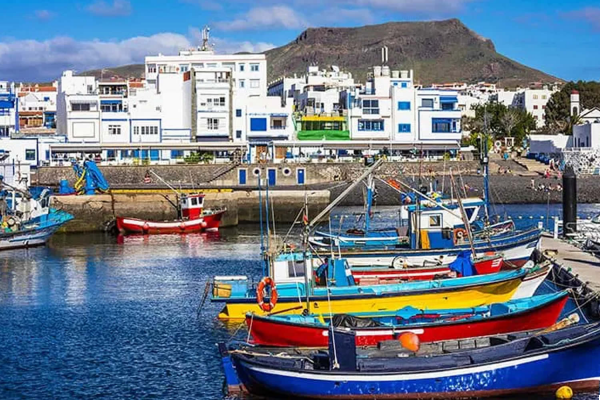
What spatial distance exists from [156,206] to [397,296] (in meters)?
36.7

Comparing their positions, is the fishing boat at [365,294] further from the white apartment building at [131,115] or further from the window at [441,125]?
the window at [441,125]

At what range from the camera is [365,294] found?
24.7m

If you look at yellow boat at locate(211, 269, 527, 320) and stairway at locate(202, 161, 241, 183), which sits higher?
stairway at locate(202, 161, 241, 183)

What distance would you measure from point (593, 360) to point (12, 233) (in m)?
33.5

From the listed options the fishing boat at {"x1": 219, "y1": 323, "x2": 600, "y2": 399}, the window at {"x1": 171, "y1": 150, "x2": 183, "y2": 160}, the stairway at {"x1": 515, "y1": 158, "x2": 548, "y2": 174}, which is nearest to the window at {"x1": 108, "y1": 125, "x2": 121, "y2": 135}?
the window at {"x1": 171, "y1": 150, "x2": 183, "y2": 160}

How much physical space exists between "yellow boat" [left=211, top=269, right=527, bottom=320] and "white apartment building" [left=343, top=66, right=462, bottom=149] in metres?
60.3

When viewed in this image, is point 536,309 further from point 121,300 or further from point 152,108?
point 152,108

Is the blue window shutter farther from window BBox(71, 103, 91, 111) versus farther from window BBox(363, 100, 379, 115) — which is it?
window BBox(71, 103, 91, 111)

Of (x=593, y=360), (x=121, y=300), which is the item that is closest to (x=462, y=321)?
(x=593, y=360)

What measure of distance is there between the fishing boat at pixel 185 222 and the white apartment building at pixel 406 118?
3115 cm

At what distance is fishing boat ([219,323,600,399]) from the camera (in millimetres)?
18734

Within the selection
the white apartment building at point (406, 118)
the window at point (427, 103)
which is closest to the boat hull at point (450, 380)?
the white apartment building at point (406, 118)

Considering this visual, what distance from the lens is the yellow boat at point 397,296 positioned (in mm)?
24625

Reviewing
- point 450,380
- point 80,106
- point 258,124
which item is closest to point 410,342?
point 450,380
